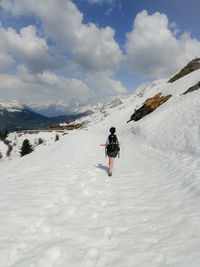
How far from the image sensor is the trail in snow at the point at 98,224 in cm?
357

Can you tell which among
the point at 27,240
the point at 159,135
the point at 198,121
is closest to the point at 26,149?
the point at 159,135

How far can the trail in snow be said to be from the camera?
3.57 meters

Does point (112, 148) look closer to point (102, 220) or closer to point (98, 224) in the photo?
point (102, 220)

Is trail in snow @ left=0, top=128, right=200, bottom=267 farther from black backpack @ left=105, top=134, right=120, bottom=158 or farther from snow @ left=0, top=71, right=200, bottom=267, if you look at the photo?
black backpack @ left=105, top=134, right=120, bottom=158

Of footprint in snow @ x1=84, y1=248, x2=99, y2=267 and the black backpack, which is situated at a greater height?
the black backpack

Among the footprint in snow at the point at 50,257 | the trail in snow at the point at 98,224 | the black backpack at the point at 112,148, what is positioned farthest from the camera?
the black backpack at the point at 112,148

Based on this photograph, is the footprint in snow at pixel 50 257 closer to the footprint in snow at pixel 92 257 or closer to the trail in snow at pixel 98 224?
the trail in snow at pixel 98 224

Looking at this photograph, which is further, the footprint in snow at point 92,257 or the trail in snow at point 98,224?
the trail in snow at point 98,224

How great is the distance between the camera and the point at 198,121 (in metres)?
15.3

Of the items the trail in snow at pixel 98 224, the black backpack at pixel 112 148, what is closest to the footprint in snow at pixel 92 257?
the trail in snow at pixel 98 224

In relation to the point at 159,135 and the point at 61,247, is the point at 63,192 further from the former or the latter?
the point at 159,135

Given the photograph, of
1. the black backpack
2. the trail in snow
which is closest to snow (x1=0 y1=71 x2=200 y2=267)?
the trail in snow

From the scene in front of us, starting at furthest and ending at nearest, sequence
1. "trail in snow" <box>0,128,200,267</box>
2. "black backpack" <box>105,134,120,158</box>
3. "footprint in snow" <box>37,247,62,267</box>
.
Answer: "black backpack" <box>105,134,120,158</box> < "trail in snow" <box>0,128,200,267</box> < "footprint in snow" <box>37,247,62,267</box>

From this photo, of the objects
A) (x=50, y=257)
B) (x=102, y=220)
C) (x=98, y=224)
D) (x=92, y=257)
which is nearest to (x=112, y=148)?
(x=102, y=220)
